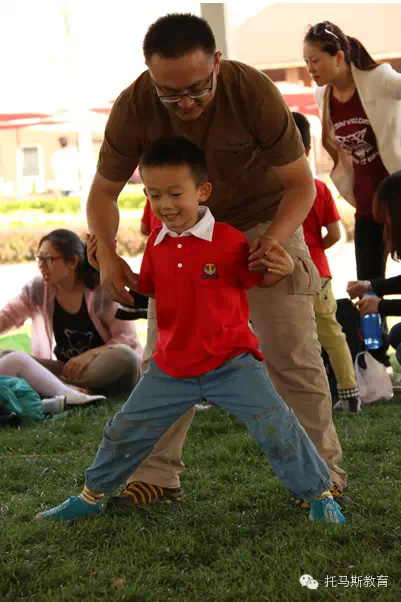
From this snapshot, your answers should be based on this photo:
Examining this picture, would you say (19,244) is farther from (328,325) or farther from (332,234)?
(328,325)

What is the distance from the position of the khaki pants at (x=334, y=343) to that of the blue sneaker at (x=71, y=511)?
184cm

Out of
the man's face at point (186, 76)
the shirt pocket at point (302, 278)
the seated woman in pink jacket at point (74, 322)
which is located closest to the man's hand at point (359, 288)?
the seated woman in pink jacket at point (74, 322)

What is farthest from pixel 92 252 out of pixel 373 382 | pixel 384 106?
pixel 384 106

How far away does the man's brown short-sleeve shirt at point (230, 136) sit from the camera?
2.41 metres

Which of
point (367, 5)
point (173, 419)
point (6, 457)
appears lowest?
point (6, 457)

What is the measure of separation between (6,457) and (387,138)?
2.27 meters

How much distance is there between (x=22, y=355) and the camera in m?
4.54

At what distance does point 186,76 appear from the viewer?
7.27 ft

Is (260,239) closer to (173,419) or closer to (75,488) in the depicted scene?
(173,419)

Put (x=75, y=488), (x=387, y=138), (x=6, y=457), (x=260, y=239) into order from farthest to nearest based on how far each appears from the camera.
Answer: (x=387, y=138), (x=6, y=457), (x=75, y=488), (x=260, y=239)

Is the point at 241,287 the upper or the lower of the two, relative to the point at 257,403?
upper

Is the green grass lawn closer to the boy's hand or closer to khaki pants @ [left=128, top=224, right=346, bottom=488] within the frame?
khaki pants @ [left=128, top=224, right=346, bottom=488]

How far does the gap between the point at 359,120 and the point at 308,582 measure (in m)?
2.97

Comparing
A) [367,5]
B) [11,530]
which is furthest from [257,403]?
[367,5]
